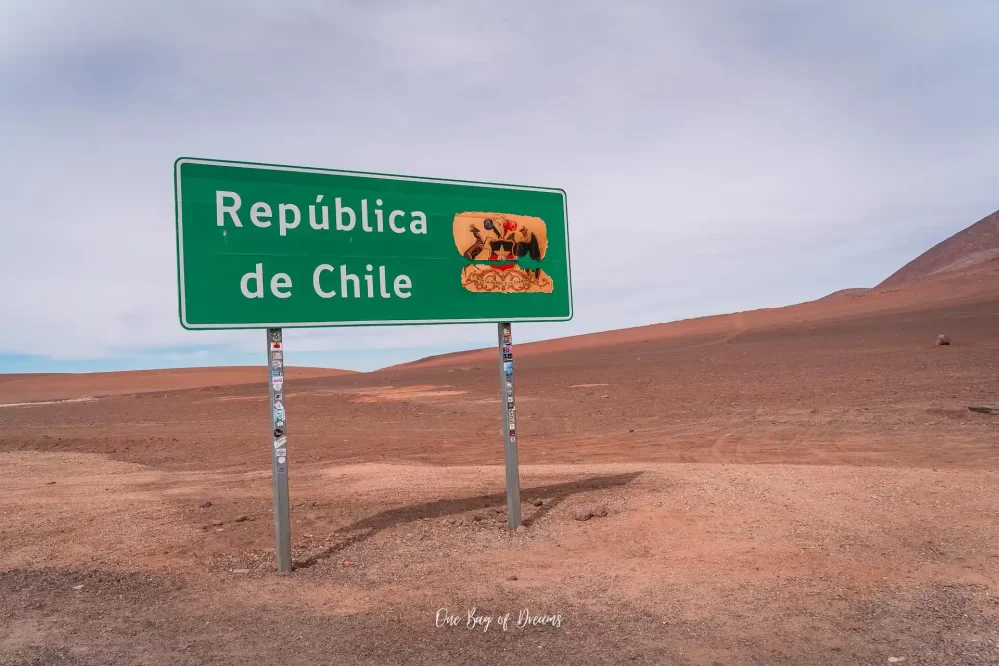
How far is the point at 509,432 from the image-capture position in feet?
27.4

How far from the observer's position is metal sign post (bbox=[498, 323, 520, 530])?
317 inches

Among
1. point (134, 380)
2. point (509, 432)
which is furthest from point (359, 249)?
point (134, 380)

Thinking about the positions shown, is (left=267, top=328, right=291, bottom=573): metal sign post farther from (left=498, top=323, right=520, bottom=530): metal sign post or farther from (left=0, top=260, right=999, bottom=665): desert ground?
(left=498, top=323, right=520, bottom=530): metal sign post

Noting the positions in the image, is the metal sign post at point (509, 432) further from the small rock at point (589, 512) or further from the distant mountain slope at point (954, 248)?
the distant mountain slope at point (954, 248)

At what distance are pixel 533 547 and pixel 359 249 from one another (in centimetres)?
366

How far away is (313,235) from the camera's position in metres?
7.49

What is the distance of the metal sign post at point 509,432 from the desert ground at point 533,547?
32 centimetres

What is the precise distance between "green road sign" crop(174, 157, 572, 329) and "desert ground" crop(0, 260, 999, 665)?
97.8 inches

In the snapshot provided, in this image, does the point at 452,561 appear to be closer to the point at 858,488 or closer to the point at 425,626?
the point at 425,626

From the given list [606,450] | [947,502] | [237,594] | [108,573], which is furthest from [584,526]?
[606,450]

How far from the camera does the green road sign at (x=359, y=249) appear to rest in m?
6.93

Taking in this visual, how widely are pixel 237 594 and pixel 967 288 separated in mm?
60529

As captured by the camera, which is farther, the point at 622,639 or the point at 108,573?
the point at 108,573

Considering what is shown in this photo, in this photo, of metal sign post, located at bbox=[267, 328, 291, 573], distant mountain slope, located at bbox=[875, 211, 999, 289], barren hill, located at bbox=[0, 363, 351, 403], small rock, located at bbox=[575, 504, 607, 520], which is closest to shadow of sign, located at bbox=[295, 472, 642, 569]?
metal sign post, located at bbox=[267, 328, 291, 573]
